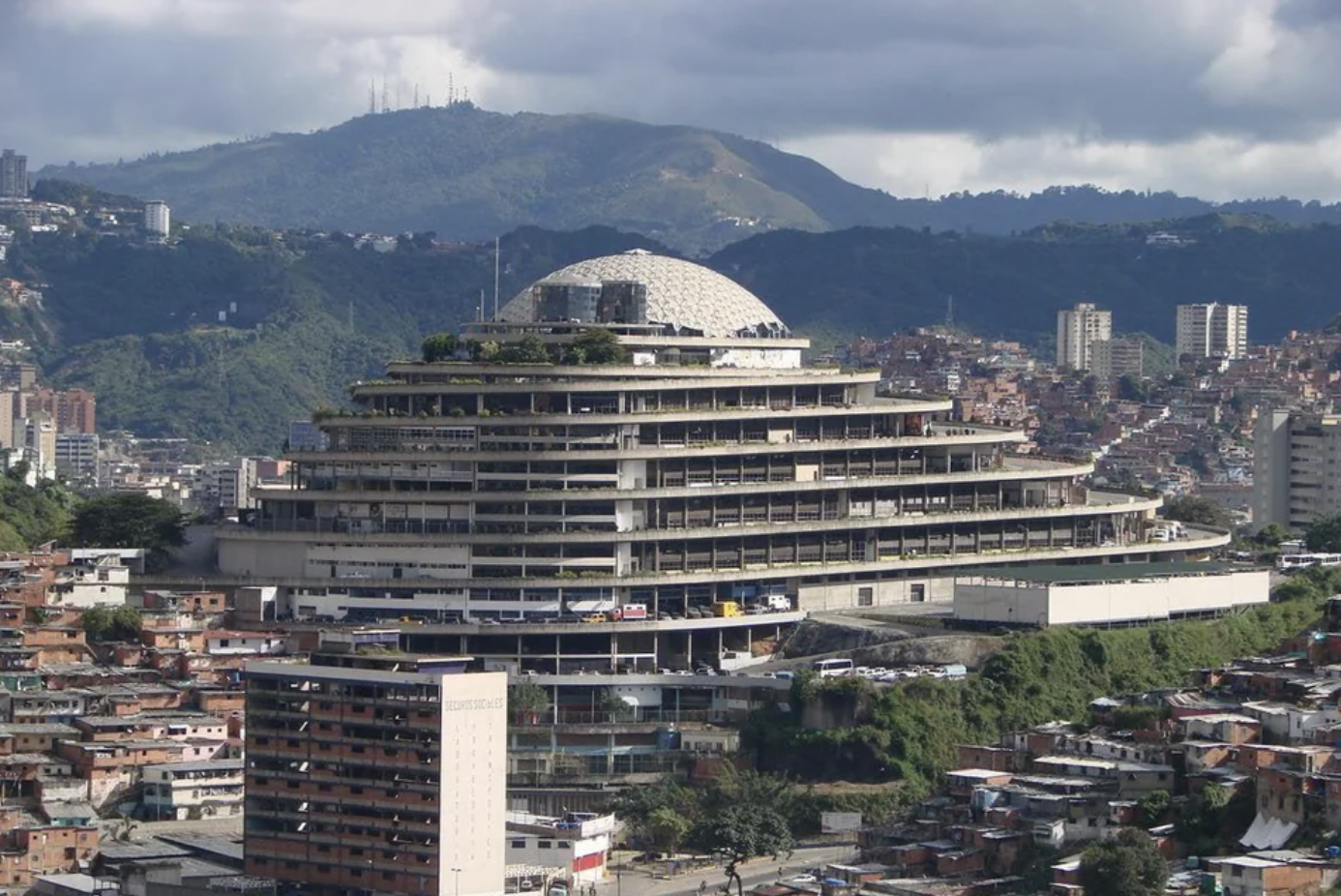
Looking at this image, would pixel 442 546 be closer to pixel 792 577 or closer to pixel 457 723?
pixel 792 577

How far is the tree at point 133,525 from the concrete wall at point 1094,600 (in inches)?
937

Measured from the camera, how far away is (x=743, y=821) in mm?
88438

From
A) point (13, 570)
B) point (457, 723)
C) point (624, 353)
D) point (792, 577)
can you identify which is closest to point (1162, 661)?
point (792, 577)

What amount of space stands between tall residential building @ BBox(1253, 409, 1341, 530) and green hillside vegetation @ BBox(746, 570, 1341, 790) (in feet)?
149

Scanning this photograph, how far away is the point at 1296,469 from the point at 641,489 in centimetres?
5156

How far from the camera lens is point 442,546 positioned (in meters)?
103

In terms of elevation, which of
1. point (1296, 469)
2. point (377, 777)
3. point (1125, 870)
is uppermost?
point (1296, 469)

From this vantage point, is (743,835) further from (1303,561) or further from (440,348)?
(1303,561)

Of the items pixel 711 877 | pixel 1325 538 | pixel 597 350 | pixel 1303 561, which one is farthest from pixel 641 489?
pixel 1325 538

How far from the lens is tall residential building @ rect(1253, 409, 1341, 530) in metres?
147

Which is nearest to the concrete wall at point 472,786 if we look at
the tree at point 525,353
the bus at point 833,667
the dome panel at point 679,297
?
the bus at point 833,667

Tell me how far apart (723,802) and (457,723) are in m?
11.8

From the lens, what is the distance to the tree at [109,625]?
10275 cm

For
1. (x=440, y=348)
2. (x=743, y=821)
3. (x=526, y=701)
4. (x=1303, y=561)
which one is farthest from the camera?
(x=1303, y=561)
